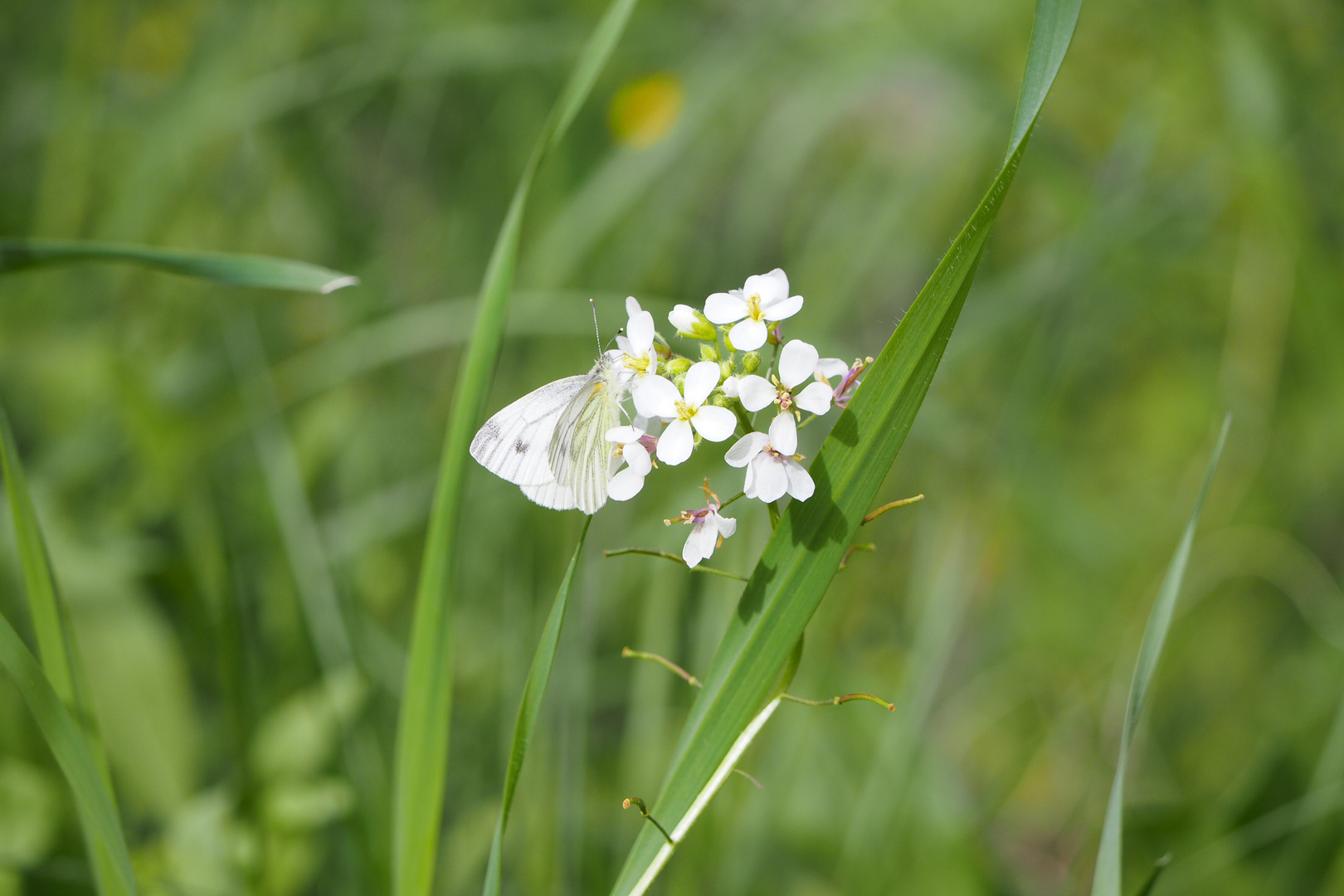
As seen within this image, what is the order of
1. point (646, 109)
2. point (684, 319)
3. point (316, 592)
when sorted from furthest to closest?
1. point (646, 109)
2. point (316, 592)
3. point (684, 319)

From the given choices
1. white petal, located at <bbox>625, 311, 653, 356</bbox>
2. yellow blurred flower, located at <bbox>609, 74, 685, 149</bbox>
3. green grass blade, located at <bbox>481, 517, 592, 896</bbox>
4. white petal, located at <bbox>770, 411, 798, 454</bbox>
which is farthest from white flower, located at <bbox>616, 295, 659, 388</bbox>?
yellow blurred flower, located at <bbox>609, 74, 685, 149</bbox>

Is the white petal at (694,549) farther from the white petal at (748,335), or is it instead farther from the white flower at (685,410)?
the white petal at (748,335)

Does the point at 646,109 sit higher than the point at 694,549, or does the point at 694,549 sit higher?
the point at 646,109

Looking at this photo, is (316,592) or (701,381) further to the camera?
(316,592)

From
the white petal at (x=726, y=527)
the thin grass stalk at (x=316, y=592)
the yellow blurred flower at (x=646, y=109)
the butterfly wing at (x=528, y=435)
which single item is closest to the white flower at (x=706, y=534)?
the white petal at (x=726, y=527)

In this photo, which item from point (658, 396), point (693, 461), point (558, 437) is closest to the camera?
point (658, 396)

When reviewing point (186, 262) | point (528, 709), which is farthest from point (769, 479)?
point (186, 262)

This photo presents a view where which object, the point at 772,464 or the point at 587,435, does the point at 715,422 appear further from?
the point at 587,435
